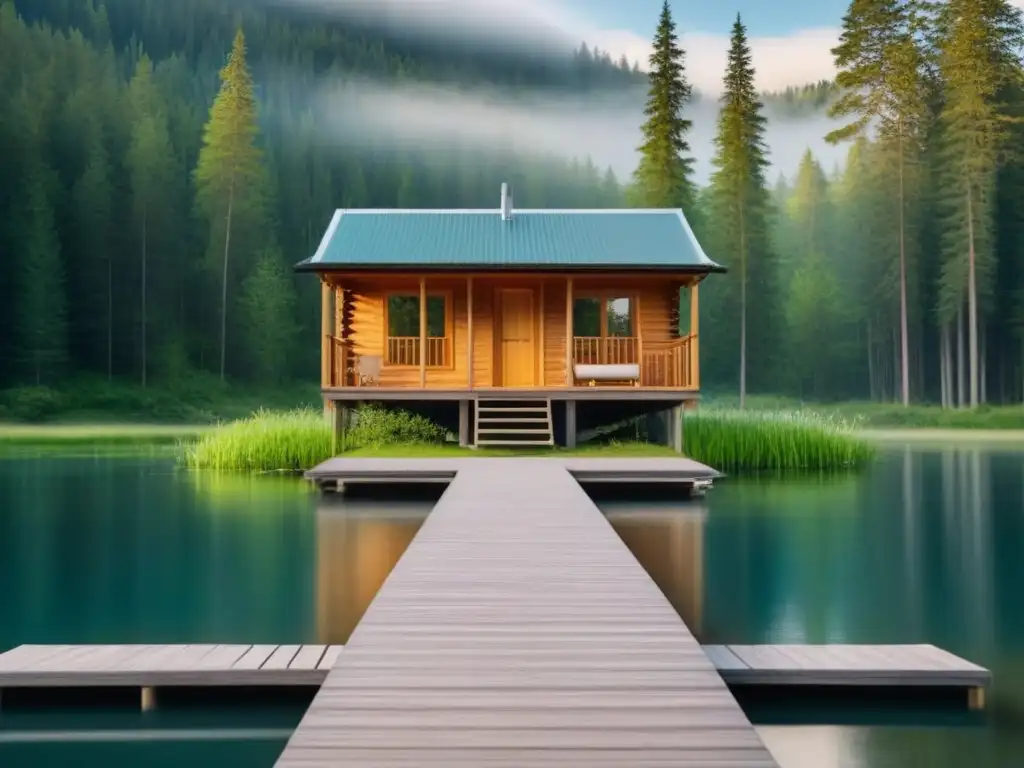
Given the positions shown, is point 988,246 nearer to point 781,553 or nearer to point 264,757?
point 781,553

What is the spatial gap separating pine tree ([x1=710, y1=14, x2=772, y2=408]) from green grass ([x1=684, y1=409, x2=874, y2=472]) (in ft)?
65.5

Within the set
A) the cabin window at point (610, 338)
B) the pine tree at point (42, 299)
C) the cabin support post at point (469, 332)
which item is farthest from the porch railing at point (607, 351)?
the pine tree at point (42, 299)

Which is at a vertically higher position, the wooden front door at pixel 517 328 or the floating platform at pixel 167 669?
the wooden front door at pixel 517 328

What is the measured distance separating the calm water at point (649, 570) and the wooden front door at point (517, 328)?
507 centimetres

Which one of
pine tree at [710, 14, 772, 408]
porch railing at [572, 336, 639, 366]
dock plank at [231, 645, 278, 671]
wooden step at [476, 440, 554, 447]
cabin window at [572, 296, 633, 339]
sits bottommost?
dock plank at [231, 645, 278, 671]

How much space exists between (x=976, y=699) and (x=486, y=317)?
15552mm

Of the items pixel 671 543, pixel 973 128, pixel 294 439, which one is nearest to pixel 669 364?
pixel 294 439

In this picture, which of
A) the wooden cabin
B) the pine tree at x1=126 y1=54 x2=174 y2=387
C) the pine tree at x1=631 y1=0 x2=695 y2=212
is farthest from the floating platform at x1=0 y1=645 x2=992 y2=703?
the pine tree at x1=126 y1=54 x2=174 y2=387

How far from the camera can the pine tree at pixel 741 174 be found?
40562 mm

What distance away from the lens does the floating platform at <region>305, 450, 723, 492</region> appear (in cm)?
1542

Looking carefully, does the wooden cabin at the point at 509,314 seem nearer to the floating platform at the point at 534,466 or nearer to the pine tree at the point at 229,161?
the floating platform at the point at 534,466

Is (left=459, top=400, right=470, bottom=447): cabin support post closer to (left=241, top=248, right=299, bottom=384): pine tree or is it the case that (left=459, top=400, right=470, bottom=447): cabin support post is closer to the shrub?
the shrub

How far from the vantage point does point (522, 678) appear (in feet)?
16.4

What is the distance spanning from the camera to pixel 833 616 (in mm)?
8945
